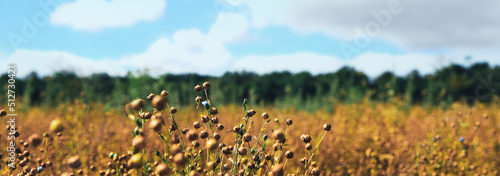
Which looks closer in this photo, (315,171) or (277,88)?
(315,171)

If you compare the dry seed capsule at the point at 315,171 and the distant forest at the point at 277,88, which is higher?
the distant forest at the point at 277,88

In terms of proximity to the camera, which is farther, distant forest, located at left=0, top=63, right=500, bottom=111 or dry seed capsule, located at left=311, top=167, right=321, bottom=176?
distant forest, located at left=0, top=63, right=500, bottom=111

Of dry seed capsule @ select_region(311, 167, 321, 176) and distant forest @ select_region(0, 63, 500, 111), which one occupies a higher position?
A: distant forest @ select_region(0, 63, 500, 111)

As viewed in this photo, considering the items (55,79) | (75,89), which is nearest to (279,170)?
(75,89)

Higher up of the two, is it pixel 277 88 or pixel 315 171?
pixel 277 88

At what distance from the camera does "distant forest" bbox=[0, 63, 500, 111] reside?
8562 mm

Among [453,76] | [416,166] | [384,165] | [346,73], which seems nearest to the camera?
[416,166]

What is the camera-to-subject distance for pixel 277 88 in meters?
16.0

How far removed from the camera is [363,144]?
12.2ft

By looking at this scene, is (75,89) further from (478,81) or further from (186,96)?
(478,81)

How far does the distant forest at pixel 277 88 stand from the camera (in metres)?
8.56

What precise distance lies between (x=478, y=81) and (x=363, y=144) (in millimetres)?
16078

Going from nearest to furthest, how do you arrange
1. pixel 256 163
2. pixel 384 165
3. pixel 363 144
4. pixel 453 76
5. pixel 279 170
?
1. pixel 279 170
2. pixel 256 163
3. pixel 384 165
4. pixel 363 144
5. pixel 453 76

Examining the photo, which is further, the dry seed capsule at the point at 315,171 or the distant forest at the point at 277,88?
the distant forest at the point at 277,88
